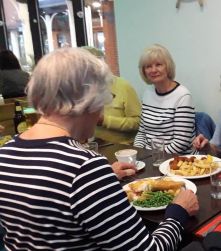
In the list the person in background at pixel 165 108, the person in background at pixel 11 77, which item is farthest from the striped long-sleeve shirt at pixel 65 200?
the person in background at pixel 11 77

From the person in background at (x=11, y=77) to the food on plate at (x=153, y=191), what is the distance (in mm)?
2164

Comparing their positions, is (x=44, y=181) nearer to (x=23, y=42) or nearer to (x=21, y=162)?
(x=21, y=162)

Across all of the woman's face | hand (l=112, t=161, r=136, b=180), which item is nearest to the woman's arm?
hand (l=112, t=161, r=136, b=180)

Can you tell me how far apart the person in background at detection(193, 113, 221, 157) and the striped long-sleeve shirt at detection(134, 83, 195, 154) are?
144 mm

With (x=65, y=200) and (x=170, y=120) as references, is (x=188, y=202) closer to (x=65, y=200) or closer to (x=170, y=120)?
(x=65, y=200)

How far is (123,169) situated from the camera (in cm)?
156

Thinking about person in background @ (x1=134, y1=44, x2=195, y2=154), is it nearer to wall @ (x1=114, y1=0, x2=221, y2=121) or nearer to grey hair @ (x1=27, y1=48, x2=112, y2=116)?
wall @ (x1=114, y1=0, x2=221, y2=121)

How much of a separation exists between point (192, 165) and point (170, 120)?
27.5 inches

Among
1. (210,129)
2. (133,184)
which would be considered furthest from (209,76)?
(133,184)

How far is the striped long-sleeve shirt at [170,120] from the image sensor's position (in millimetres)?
2127

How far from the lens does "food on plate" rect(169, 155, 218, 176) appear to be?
4.87ft

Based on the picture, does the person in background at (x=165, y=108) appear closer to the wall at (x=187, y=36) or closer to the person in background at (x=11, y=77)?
the wall at (x=187, y=36)

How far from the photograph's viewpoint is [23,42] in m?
4.65

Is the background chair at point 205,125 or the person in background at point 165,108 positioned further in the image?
the background chair at point 205,125
